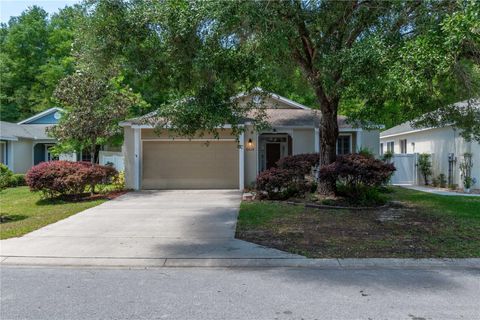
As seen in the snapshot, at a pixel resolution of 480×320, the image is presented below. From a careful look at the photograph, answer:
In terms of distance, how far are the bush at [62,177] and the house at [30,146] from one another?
22.5 feet

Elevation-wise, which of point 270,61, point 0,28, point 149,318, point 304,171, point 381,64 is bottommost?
point 149,318

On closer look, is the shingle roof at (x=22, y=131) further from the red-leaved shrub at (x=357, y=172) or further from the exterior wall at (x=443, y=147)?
the exterior wall at (x=443, y=147)

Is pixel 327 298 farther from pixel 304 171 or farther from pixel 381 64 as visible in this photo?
pixel 304 171

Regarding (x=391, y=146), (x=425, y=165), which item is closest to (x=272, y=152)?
(x=425, y=165)

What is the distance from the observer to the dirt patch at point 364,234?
742 cm

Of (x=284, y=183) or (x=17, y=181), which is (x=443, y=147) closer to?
(x=284, y=183)

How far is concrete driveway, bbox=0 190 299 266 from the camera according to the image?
7168 mm

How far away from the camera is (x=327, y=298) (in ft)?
16.8

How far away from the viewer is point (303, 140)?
1819 cm

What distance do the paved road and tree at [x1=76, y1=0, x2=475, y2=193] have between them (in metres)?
2.98

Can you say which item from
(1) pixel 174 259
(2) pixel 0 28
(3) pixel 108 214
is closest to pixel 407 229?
(1) pixel 174 259

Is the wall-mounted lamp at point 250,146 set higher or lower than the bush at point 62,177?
higher

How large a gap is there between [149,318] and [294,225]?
5639 mm

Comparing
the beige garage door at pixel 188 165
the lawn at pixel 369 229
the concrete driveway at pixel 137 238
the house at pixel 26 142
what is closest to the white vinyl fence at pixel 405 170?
the lawn at pixel 369 229
